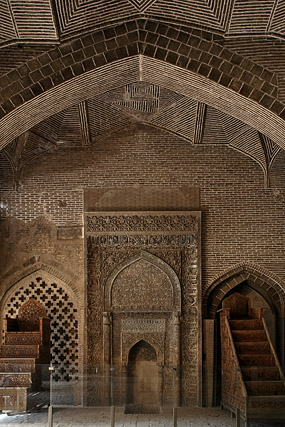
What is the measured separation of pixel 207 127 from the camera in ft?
44.3

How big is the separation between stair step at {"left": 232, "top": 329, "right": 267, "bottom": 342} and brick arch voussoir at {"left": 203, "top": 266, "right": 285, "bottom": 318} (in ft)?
2.88

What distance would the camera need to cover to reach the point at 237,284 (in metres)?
13.8

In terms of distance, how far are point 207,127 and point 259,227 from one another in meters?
2.15

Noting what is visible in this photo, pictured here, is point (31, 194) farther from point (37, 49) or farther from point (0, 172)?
point (37, 49)

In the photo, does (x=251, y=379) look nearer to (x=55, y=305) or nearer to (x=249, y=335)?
(x=249, y=335)

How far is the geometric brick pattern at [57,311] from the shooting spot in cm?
1377

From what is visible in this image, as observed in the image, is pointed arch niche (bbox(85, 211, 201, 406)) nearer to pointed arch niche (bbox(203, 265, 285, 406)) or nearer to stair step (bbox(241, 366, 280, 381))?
pointed arch niche (bbox(203, 265, 285, 406))

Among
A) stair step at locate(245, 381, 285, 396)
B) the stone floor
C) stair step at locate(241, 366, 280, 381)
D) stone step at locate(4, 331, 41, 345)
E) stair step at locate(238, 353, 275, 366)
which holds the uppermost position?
stone step at locate(4, 331, 41, 345)

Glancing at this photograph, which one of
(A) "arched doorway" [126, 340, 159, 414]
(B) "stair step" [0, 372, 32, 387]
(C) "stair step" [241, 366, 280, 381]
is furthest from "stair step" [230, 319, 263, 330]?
(B) "stair step" [0, 372, 32, 387]

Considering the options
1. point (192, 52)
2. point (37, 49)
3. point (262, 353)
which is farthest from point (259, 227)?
point (37, 49)

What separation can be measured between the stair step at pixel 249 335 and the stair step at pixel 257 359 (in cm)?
78

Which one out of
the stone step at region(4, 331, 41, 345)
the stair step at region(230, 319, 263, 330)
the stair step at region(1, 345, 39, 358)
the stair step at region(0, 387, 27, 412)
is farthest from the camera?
the stair step at region(230, 319, 263, 330)

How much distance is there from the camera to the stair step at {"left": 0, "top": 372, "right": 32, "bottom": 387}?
10203 millimetres

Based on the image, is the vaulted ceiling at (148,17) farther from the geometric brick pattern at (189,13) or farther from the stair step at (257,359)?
the stair step at (257,359)
